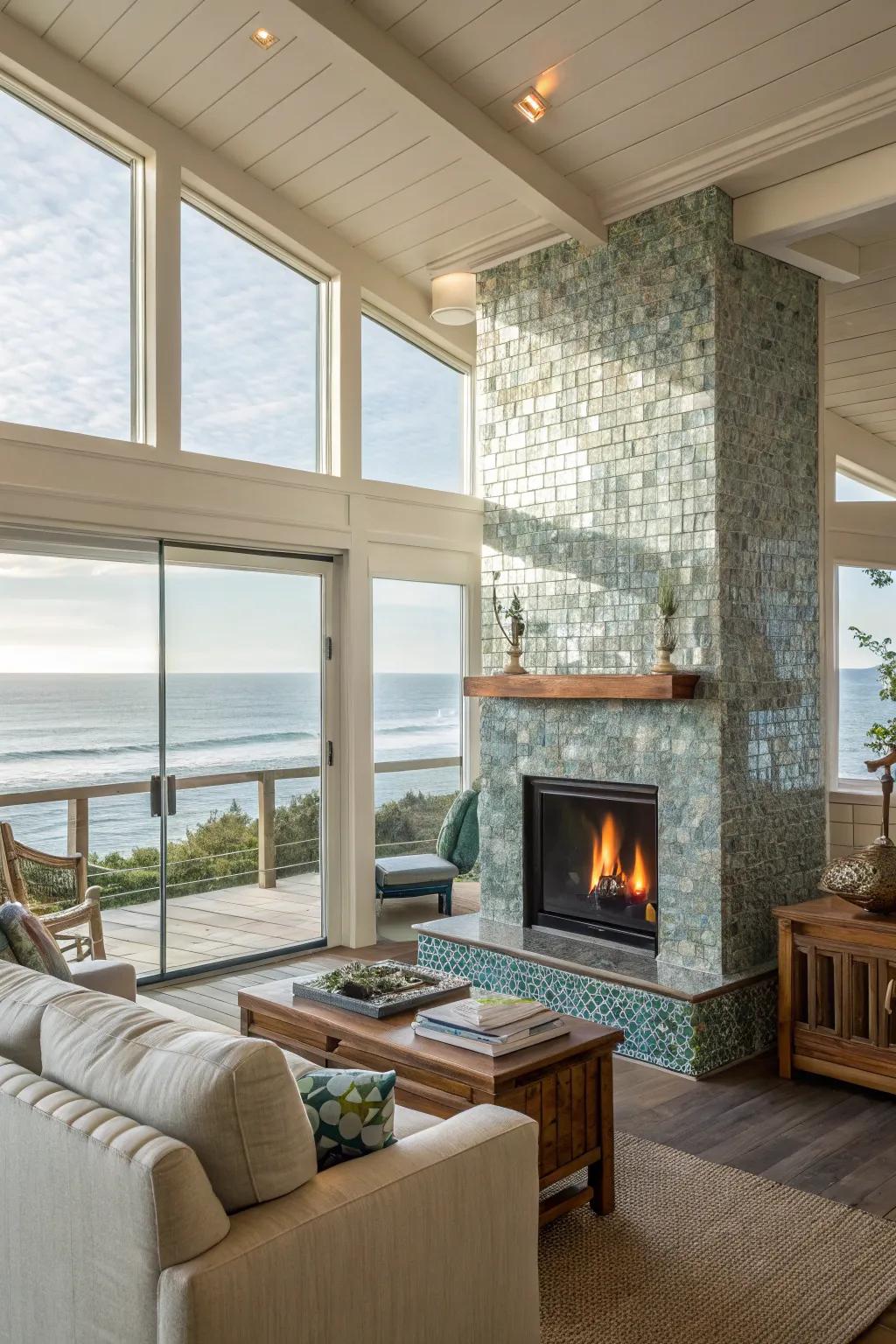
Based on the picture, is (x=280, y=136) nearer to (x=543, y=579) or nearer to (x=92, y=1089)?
(x=543, y=579)

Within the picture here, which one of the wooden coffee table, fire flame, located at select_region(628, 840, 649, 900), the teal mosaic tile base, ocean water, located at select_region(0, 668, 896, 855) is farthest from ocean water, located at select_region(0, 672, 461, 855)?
the wooden coffee table

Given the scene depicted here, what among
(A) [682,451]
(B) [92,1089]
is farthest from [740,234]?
(B) [92,1089]

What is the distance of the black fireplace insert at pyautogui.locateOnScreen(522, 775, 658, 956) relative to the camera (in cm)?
464

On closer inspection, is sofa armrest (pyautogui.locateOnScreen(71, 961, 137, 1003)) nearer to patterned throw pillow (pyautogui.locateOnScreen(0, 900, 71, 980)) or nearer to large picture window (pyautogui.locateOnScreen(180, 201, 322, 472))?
patterned throw pillow (pyautogui.locateOnScreen(0, 900, 71, 980))

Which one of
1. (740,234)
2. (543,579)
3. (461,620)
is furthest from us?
(461,620)

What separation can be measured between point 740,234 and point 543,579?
5.47ft

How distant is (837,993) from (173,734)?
9.90 ft

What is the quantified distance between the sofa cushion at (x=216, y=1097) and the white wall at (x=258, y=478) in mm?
3062

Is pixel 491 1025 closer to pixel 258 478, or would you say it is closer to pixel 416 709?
pixel 258 478

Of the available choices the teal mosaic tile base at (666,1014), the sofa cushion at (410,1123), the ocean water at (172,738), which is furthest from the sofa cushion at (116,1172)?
the ocean water at (172,738)

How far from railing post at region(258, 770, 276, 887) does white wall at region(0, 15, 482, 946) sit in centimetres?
42

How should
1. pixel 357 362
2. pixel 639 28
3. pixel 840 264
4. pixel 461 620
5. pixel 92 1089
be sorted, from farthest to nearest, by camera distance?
pixel 461 620
pixel 357 362
pixel 840 264
pixel 639 28
pixel 92 1089

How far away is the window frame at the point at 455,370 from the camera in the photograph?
5895 millimetres

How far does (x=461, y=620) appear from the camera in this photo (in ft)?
20.9
